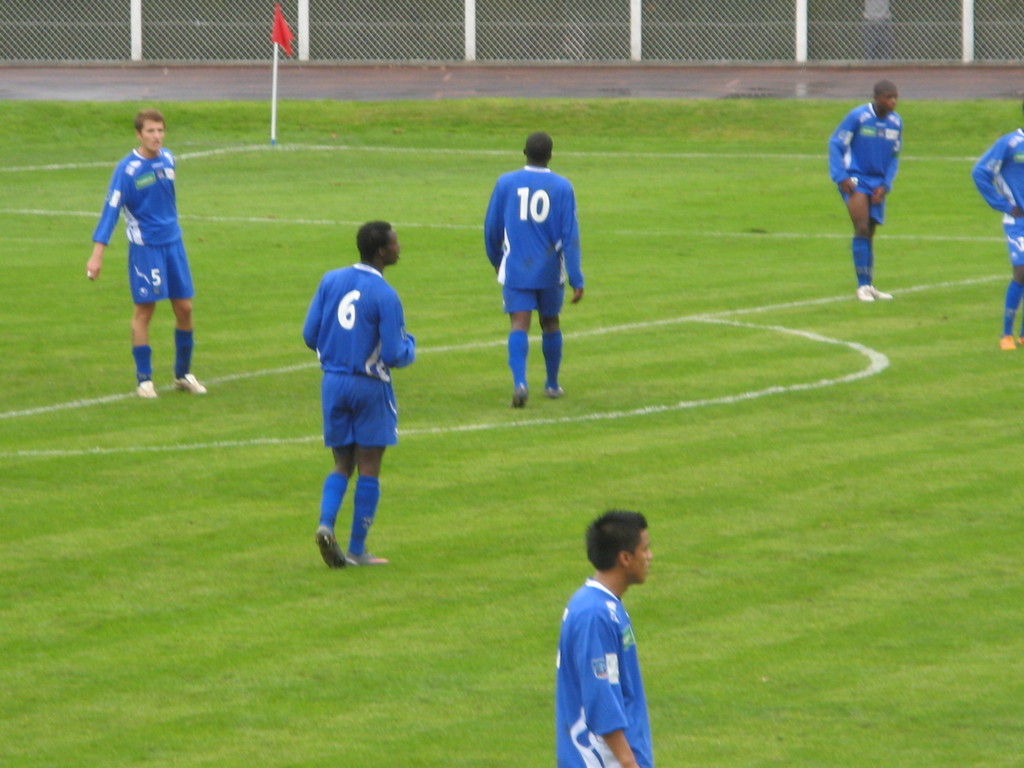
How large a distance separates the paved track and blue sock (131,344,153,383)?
978 inches

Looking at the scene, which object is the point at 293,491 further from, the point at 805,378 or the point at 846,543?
the point at 805,378

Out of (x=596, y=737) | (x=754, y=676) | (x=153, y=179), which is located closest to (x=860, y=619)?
(x=754, y=676)

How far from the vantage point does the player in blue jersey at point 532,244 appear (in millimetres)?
14773

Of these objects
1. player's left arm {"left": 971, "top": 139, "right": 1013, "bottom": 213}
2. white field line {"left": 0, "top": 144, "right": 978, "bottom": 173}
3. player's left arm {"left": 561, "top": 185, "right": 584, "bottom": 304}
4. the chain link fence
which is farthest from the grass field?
the chain link fence

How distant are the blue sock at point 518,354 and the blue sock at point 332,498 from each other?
14.7 ft

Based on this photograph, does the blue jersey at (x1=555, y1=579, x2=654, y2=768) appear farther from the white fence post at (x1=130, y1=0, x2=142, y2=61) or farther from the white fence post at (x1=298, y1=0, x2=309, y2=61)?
the white fence post at (x1=130, y1=0, x2=142, y2=61)

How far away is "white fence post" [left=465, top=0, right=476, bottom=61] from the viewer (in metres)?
46.7

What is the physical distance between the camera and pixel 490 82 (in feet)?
143

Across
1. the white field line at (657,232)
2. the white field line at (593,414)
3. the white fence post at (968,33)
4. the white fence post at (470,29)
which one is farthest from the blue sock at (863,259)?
the white fence post at (470,29)

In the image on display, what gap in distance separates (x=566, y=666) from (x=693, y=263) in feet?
57.1

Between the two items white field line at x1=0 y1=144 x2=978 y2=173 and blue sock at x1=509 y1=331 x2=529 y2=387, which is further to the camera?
white field line at x1=0 y1=144 x2=978 y2=173

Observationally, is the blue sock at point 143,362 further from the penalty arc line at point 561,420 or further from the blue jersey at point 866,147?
the blue jersey at point 866,147

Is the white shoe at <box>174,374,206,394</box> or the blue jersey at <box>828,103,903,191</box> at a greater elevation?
the blue jersey at <box>828,103,903,191</box>

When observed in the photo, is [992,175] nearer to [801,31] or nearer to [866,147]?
[866,147]
